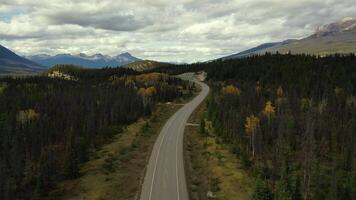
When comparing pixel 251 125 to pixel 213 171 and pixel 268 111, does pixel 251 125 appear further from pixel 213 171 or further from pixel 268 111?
pixel 213 171

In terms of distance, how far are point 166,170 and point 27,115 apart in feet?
380

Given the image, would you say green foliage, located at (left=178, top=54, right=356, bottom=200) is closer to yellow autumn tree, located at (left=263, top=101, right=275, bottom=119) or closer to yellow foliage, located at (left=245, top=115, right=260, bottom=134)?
yellow autumn tree, located at (left=263, top=101, right=275, bottom=119)

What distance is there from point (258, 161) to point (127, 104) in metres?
87.5

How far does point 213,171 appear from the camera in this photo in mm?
89938

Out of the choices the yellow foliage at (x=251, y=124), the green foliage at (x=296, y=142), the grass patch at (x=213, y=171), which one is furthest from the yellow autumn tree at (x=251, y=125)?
the grass patch at (x=213, y=171)

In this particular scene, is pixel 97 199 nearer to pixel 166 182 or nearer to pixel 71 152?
pixel 166 182

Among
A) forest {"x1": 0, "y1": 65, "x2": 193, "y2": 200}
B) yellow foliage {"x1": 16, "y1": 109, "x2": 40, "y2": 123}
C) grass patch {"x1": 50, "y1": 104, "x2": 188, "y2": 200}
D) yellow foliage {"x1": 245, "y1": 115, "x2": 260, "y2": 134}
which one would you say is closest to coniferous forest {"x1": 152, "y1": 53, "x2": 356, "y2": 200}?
yellow foliage {"x1": 245, "y1": 115, "x2": 260, "y2": 134}

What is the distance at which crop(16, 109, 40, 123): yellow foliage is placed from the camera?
171875 millimetres

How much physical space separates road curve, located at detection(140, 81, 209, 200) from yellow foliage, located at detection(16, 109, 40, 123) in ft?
218

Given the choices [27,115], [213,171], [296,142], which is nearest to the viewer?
[213,171]

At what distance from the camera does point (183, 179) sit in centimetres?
7806

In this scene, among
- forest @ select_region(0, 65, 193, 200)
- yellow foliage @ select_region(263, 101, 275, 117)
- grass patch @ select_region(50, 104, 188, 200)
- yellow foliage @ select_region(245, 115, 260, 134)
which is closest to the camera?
grass patch @ select_region(50, 104, 188, 200)

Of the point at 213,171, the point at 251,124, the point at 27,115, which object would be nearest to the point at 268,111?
the point at 251,124

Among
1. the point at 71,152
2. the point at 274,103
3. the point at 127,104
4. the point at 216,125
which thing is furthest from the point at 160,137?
the point at 274,103
